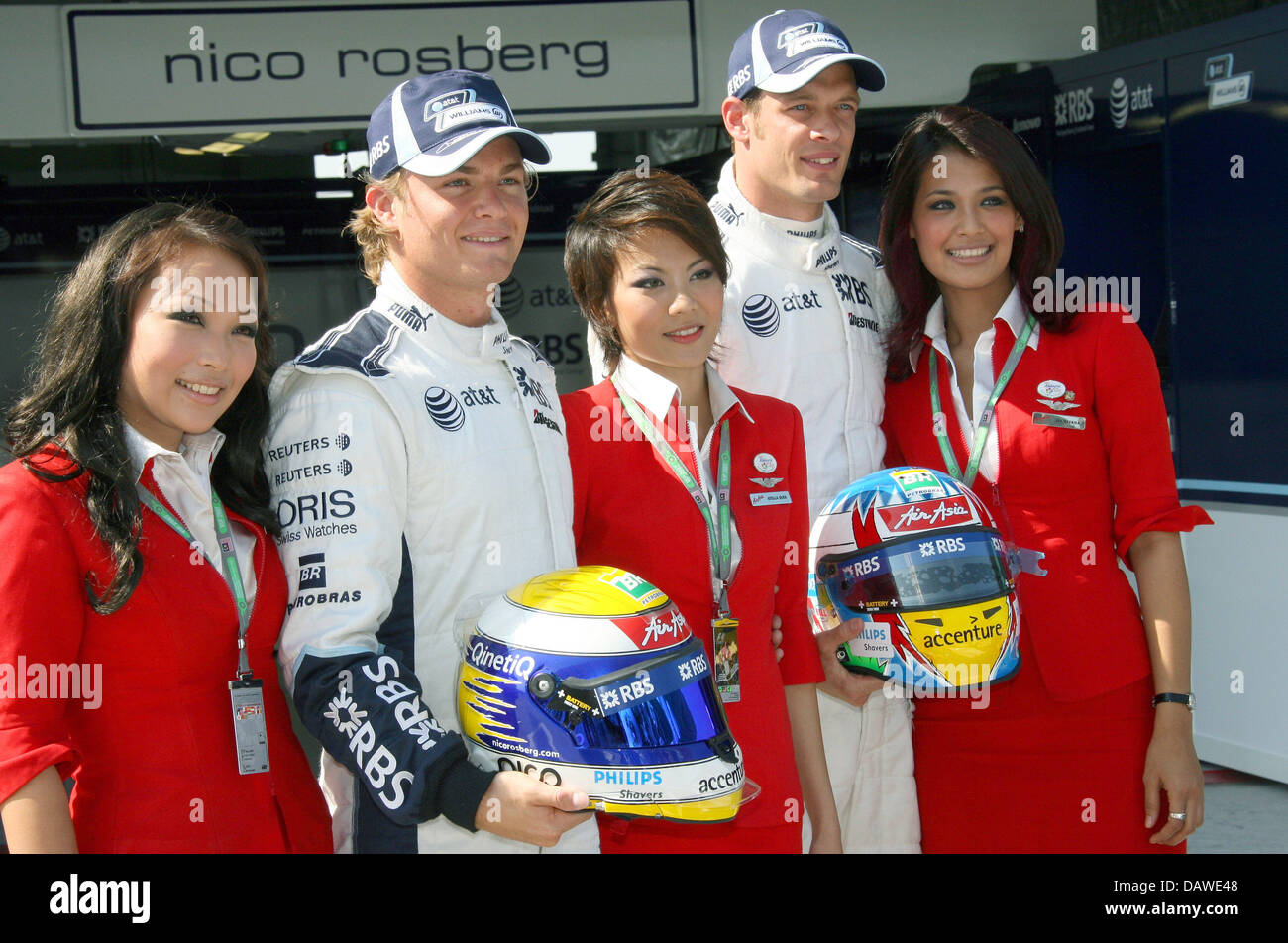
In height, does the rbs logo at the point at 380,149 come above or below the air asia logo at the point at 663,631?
above

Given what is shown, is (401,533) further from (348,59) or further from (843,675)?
(348,59)

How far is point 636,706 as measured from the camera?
189cm

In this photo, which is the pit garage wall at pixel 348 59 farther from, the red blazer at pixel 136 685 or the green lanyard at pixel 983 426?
the red blazer at pixel 136 685

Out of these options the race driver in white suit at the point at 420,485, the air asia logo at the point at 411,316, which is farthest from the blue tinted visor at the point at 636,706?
the air asia logo at the point at 411,316

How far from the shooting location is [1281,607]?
15.5ft

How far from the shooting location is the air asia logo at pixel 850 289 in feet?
9.14

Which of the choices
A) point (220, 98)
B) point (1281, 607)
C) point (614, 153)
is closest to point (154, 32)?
point (220, 98)

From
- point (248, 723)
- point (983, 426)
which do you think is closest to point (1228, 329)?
point (983, 426)

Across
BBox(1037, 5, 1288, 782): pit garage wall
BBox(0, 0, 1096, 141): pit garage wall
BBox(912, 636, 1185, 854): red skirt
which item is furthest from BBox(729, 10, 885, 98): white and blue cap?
BBox(0, 0, 1096, 141): pit garage wall

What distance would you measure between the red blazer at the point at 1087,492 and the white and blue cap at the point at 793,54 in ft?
2.42

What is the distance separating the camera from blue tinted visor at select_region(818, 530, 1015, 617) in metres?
2.33

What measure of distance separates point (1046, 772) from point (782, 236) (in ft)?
4.11
